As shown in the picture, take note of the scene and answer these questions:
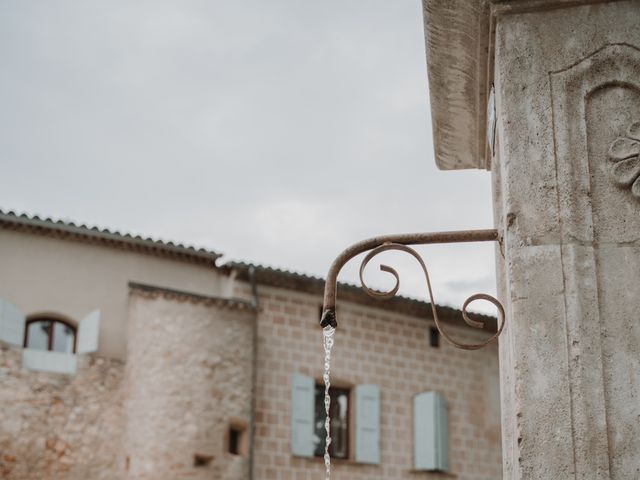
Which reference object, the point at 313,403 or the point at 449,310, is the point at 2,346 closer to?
the point at 313,403

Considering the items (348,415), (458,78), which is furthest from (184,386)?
(458,78)

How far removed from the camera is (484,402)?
20.0 metres

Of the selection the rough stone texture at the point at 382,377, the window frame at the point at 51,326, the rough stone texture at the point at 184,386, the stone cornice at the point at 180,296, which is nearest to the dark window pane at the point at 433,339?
the rough stone texture at the point at 382,377

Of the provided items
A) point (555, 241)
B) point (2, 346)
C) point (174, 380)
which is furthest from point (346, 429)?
point (555, 241)

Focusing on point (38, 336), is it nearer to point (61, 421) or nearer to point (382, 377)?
point (61, 421)

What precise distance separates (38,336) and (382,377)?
6.63 m

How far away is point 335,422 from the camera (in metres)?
18.1

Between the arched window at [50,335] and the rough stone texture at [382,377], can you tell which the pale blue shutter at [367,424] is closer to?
the rough stone texture at [382,377]

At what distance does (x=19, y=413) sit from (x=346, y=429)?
6106 millimetres

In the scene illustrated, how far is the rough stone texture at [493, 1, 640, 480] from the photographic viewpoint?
2.91 meters

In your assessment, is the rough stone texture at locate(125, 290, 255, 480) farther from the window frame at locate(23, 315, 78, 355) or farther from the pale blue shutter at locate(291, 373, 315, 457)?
the pale blue shutter at locate(291, 373, 315, 457)

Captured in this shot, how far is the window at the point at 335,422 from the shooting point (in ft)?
58.3

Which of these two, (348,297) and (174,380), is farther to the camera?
(348,297)

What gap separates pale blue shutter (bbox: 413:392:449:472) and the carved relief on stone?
16.0 m
